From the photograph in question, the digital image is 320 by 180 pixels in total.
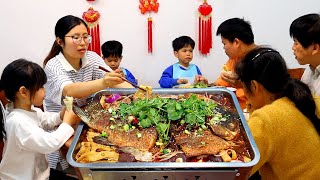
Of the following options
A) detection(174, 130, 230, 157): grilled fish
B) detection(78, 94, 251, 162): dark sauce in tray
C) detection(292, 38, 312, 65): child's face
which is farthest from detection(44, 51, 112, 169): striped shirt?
detection(292, 38, 312, 65): child's face

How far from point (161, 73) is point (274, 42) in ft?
3.64

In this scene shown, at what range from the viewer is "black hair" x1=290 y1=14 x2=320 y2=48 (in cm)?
194

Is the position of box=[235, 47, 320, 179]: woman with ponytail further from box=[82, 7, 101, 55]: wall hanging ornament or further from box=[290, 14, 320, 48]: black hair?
box=[82, 7, 101, 55]: wall hanging ornament

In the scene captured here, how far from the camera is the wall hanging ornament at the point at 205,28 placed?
10.7 feet

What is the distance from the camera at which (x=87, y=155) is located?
1.32 meters

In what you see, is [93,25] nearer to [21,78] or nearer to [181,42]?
[181,42]

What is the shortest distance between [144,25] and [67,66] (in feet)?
4.67

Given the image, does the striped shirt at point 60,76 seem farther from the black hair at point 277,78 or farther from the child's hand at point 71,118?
the black hair at point 277,78

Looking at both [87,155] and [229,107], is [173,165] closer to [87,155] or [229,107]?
[87,155]

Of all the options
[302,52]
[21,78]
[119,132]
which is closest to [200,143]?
[119,132]

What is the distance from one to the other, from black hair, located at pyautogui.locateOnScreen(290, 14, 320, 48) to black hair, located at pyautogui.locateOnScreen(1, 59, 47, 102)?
1.36m

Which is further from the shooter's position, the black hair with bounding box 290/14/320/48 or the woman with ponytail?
the black hair with bounding box 290/14/320/48

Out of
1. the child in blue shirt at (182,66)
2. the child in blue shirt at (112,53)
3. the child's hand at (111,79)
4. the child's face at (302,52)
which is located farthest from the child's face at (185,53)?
the child's hand at (111,79)

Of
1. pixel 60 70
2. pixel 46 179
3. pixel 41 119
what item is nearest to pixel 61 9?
pixel 60 70
